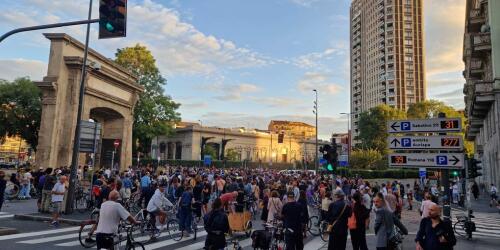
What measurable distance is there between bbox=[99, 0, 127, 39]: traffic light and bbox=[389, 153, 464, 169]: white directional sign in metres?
7.77

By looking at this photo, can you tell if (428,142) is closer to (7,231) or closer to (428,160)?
(428,160)

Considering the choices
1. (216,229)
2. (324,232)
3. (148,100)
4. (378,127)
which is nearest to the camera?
(216,229)

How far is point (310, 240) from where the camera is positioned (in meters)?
12.1

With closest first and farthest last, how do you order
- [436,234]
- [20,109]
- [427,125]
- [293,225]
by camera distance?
[436,234] → [293,225] → [427,125] → [20,109]

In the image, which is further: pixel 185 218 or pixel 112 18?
pixel 185 218

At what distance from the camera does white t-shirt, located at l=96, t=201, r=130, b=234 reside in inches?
256

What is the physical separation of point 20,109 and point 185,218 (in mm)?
35757

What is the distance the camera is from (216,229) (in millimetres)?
6750

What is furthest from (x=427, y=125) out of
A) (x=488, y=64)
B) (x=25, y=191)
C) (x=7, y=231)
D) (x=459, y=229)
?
(x=488, y=64)

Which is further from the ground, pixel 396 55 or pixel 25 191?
pixel 396 55

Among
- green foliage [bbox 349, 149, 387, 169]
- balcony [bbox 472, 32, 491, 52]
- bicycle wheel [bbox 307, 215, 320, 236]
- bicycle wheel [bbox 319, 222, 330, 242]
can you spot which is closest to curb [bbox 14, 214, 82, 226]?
bicycle wheel [bbox 307, 215, 320, 236]

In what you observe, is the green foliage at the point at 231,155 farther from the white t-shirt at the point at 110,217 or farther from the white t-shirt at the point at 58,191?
the white t-shirt at the point at 110,217

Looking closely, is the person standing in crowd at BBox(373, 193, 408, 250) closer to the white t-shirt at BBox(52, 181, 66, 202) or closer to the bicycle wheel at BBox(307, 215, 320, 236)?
the bicycle wheel at BBox(307, 215, 320, 236)

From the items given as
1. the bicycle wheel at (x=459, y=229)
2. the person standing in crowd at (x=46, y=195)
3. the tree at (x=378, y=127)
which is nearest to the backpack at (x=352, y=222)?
the bicycle wheel at (x=459, y=229)
